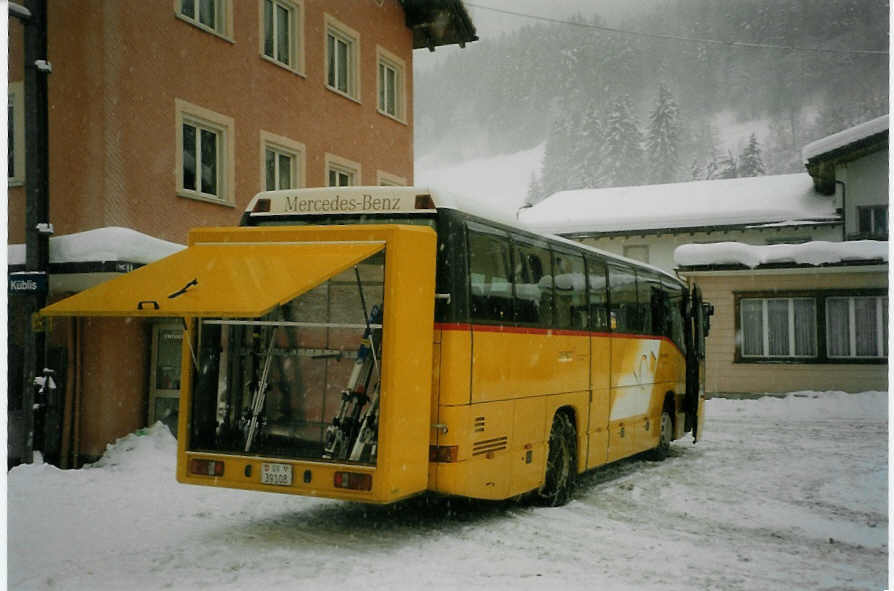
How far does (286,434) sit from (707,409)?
47.7 ft

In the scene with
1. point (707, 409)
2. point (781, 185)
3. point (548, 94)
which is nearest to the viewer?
point (548, 94)

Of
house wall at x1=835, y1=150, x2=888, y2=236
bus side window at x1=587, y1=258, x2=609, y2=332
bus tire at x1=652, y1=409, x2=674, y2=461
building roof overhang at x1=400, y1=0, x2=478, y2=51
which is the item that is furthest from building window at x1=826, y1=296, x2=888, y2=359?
bus side window at x1=587, y1=258, x2=609, y2=332

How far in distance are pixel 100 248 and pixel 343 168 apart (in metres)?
6.93

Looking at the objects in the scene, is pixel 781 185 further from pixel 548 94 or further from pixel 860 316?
pixel 548 94

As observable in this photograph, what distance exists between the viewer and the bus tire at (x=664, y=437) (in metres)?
14.3

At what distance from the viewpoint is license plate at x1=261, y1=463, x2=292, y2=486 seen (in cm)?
793

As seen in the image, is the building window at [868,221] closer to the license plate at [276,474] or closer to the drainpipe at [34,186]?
the license plate at [276,474]

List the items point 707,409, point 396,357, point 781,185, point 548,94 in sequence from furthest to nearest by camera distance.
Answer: point 781,185 → point 707,409 → point 548,94 → point 396,357

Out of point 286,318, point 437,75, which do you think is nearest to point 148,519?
point 286,318

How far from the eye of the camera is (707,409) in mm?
21594

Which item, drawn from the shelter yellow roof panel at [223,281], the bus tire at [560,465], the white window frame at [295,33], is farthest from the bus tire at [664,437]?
the white window frame at [295,33]

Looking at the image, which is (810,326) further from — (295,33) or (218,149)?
(218,149)

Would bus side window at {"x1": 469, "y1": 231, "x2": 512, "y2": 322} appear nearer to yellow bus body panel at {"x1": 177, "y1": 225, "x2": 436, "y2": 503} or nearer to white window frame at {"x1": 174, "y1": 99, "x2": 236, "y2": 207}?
yellow bus body panel at {"x1": 177, "y1": 225, "x2": 436, "y2": 503}

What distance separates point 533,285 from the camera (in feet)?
31.6
